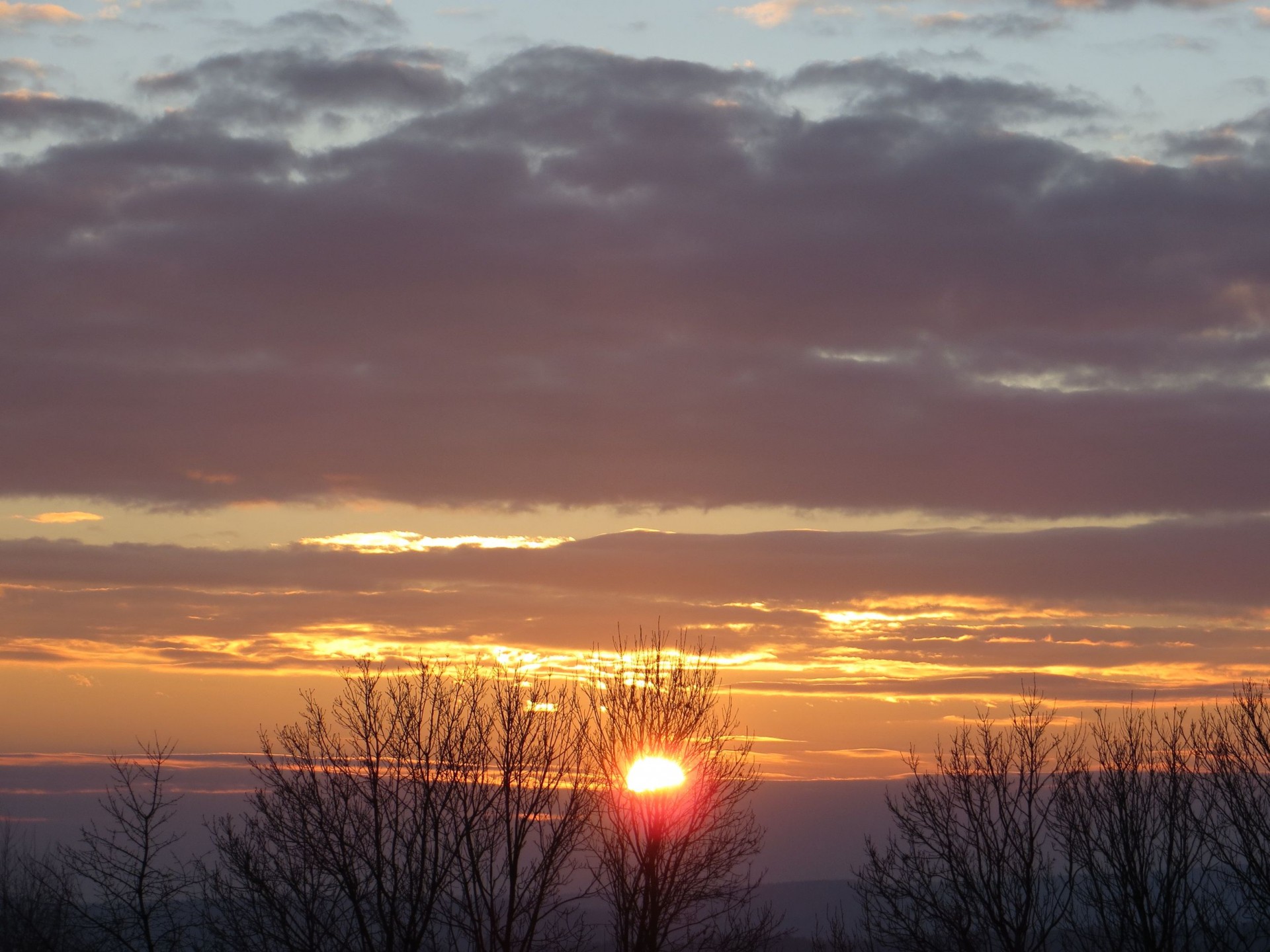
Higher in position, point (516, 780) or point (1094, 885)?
point (516, 780)

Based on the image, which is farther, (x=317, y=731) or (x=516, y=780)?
(x=317, y=731)

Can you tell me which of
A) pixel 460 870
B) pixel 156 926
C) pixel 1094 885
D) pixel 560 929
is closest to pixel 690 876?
pixel 560 929

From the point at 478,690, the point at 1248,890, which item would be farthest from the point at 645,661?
the point at 1248,890

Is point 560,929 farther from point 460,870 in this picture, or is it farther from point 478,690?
point 478,690

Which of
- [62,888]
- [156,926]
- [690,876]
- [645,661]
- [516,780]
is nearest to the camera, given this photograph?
[516,780]

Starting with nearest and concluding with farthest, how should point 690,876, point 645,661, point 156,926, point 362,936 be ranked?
point 362,936, point 690,876, point 645,661, point 156,926

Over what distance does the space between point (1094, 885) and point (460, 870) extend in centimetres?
1629

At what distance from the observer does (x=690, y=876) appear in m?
35.1

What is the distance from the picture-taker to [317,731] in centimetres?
3594

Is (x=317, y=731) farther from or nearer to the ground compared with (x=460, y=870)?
farther from the ground

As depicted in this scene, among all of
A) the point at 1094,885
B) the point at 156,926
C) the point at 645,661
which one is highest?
the point at 645,661

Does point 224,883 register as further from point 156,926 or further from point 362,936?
point 156,926

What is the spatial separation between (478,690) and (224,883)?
8714mm

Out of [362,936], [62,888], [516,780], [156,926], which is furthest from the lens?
[156,926]
